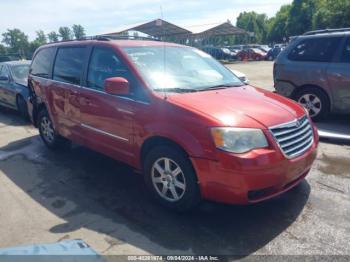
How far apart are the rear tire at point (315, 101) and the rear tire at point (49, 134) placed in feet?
15.5

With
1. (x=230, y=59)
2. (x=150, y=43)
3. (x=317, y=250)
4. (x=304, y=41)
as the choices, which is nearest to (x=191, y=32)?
(x=230, y=59)

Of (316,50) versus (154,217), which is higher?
(316,50)

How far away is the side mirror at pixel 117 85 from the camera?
3.76 m

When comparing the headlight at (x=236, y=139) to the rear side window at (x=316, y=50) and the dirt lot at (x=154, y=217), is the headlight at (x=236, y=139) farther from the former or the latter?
the rear side window at (x=316, y=50)

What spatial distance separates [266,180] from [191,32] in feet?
107

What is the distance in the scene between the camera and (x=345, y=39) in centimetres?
665

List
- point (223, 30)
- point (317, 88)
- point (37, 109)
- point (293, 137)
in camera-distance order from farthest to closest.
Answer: point (223, 30) → point (317, 88) → point (37, 109) → point (293, 137)

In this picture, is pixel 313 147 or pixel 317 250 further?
pixel 313 147

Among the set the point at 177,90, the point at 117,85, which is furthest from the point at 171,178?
the point at 117,85

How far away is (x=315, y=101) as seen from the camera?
697 centimetres

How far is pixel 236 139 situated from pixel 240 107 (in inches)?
20.2

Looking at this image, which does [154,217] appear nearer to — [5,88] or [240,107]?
[240,107]

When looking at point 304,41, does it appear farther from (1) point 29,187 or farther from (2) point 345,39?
(1) point 29,187

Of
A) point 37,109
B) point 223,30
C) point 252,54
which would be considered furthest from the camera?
point 223,30
